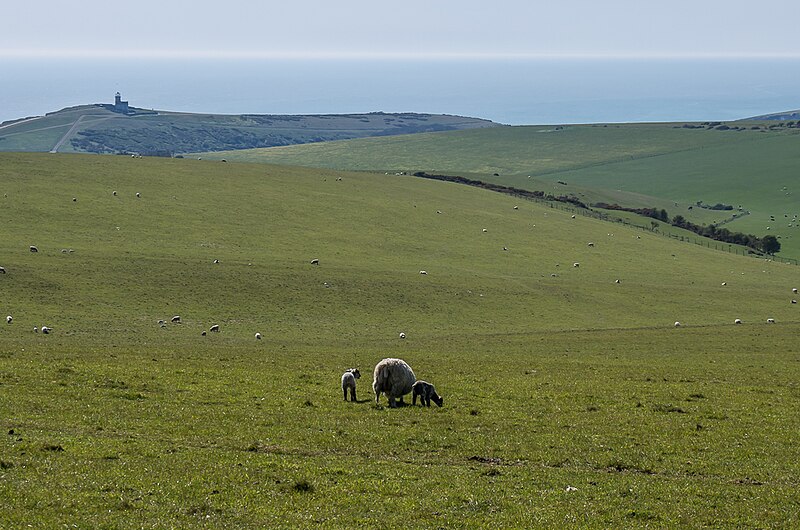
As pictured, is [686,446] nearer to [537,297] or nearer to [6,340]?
[6,340]

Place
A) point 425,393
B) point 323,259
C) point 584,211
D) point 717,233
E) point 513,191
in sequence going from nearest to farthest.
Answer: point 425,393
point 323,259
point 717,233
point 584,211
point 513,191

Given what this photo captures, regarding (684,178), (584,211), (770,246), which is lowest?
(770,246)

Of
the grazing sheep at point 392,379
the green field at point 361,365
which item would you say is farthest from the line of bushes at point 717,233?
the grazing sheep at point 392,379

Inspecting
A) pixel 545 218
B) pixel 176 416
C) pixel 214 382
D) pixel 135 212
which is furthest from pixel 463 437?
pixel 545 218

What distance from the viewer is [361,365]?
110ft

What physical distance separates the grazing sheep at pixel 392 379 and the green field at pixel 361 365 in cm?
79

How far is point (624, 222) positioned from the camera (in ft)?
351

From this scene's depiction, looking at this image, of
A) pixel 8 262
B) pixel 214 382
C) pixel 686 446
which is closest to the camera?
pixel 686 446

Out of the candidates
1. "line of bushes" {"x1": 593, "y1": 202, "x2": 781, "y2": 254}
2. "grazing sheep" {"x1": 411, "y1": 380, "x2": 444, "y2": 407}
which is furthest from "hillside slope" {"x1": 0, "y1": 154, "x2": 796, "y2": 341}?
"grazing sheep" {"x1": 411, "y1": 380, "x2": 444, "y2": 407}

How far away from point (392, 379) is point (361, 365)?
951 cm

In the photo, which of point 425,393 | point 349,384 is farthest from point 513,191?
point 425,393

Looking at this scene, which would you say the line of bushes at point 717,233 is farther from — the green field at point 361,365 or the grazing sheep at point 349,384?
the grazing sheep at point 349,384

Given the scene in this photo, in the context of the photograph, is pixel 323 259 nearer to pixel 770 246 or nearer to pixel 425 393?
pixel 425 393

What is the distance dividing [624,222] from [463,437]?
91.2m
